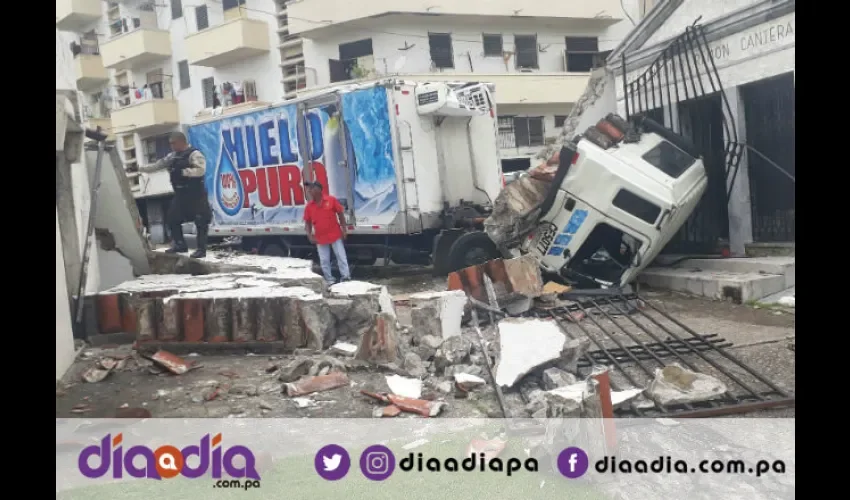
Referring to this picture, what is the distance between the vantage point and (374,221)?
8680 mm

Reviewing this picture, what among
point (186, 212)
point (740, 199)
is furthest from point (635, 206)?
point (186, 212)

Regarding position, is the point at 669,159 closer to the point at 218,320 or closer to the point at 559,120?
the point at 218,320

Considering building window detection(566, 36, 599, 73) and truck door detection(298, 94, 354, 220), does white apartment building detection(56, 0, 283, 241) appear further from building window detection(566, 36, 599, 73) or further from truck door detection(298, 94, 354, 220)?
building window detection(566, 36, 599, 73)

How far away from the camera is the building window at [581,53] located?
682 inches

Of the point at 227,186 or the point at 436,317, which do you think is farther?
the point at 227,186

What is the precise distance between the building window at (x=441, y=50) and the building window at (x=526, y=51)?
1945mm

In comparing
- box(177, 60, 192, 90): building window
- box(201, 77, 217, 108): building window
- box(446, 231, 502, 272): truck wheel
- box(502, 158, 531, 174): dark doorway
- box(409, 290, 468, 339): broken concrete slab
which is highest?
box(177, 60, 192, 90): building window

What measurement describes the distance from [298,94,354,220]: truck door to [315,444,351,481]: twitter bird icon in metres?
5.90

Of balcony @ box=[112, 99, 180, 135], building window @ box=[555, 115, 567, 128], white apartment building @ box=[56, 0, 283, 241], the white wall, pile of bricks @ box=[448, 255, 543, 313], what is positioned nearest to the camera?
the white wall

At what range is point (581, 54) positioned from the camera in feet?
57.9

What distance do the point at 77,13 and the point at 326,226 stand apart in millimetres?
3251

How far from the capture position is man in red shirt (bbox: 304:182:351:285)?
7.58 m

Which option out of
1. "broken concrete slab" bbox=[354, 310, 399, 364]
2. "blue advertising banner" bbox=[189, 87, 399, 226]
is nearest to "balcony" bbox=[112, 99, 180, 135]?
"blue advertising banner" bbox=[189, 87, 399, 226]

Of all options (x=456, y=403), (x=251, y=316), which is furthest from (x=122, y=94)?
(x=456, y=403)
